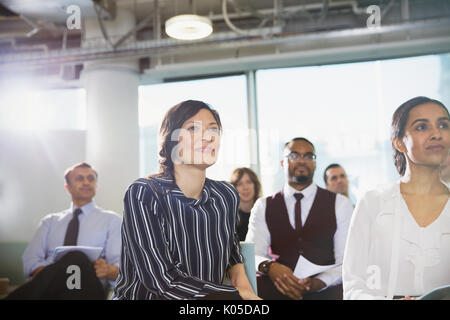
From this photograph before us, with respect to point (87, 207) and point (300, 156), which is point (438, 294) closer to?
point (300, 156)

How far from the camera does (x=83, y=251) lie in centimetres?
248

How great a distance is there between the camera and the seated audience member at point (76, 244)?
2422 millimetres

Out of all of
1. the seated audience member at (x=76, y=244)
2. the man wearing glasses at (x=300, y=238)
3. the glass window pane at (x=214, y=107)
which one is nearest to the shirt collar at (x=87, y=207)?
the seated audience member at (x=76, y=244)

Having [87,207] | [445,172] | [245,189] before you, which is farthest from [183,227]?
[445,172]

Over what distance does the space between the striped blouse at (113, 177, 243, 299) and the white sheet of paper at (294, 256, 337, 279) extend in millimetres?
445

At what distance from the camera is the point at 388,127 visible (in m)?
2.36

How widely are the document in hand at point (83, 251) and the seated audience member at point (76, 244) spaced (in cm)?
2

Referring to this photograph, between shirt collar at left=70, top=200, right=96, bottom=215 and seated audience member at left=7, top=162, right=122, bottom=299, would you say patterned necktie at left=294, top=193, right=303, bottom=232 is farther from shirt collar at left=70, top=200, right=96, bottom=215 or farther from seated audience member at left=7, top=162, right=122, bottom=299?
shirt collar at left=70, top=200, right=96, bottom=215

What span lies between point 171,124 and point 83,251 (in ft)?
3.02

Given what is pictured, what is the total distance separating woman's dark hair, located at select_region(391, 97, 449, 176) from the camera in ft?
7.36

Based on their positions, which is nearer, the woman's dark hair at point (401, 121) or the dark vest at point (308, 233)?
the woman's dark hair at point (401, 121)

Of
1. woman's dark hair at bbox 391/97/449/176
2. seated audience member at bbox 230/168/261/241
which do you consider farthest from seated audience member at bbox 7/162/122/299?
woman's dark hair at bbox 391/97/449/176

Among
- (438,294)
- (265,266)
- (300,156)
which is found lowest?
(438,294)

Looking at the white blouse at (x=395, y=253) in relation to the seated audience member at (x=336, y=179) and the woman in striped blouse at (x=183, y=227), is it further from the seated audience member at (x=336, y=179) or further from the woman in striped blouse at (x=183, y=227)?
the woman in striped blouse at (x=183, y=227)
